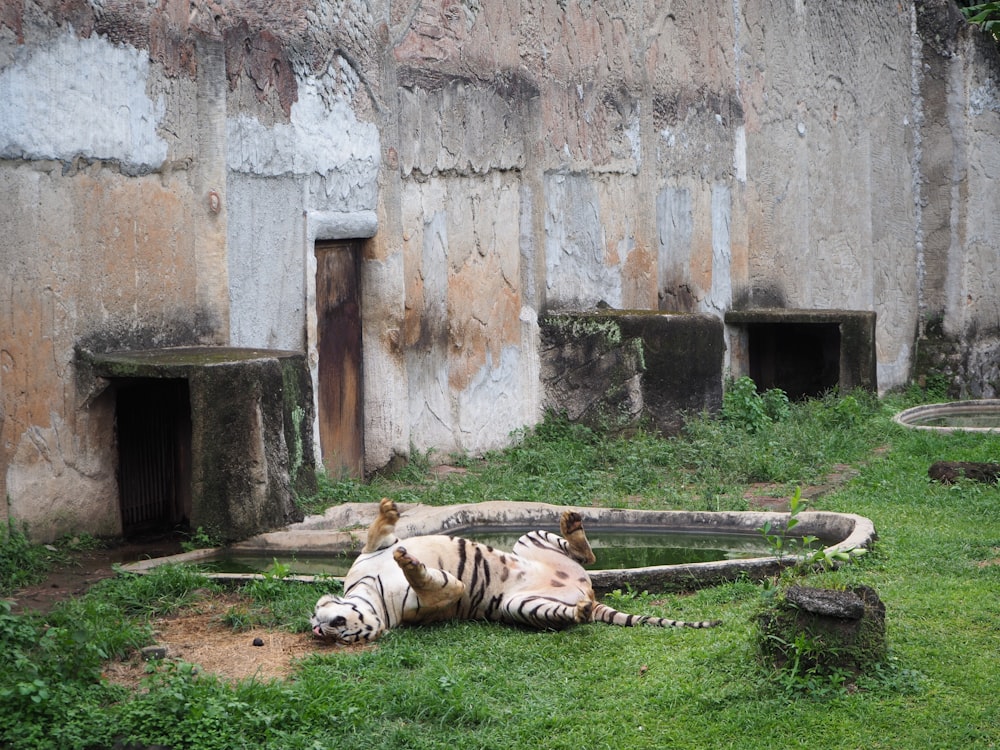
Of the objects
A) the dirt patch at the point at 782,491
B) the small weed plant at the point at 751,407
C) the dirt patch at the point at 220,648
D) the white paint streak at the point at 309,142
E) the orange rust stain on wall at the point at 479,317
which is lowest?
the dirt patch at the point at 220,648

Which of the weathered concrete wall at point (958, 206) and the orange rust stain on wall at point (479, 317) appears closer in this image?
the orange rust stain on wall at point (479, 317)

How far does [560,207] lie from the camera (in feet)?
36.7

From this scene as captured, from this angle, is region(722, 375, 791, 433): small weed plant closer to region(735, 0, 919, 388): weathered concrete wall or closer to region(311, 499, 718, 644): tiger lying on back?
region(735, 0, 919, 388): weathered concrete wall

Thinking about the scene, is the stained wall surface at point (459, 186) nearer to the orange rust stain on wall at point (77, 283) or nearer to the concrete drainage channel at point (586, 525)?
the orange rust stain on wall at point (77, 283)

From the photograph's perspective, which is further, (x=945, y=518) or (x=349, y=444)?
(x=349, y=444)

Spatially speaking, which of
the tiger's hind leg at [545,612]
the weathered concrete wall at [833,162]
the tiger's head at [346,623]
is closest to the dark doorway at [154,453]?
the tiger's head at [346,623]

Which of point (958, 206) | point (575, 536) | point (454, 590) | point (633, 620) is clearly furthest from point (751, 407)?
point (454, 590)

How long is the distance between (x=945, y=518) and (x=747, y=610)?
244 centimetres

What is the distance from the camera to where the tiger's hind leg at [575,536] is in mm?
5918

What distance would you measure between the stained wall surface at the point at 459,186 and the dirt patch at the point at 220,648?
1718mm

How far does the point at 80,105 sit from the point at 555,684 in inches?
169

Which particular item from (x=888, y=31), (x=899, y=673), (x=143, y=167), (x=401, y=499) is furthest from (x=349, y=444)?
(x=888, y=31)

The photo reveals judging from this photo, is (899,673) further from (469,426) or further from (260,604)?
(469,426)

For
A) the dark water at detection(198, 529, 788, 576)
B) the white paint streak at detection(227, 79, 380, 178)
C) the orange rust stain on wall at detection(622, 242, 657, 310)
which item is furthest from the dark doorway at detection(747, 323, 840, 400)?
the dark water at detection(198, 529, 788, 576)
